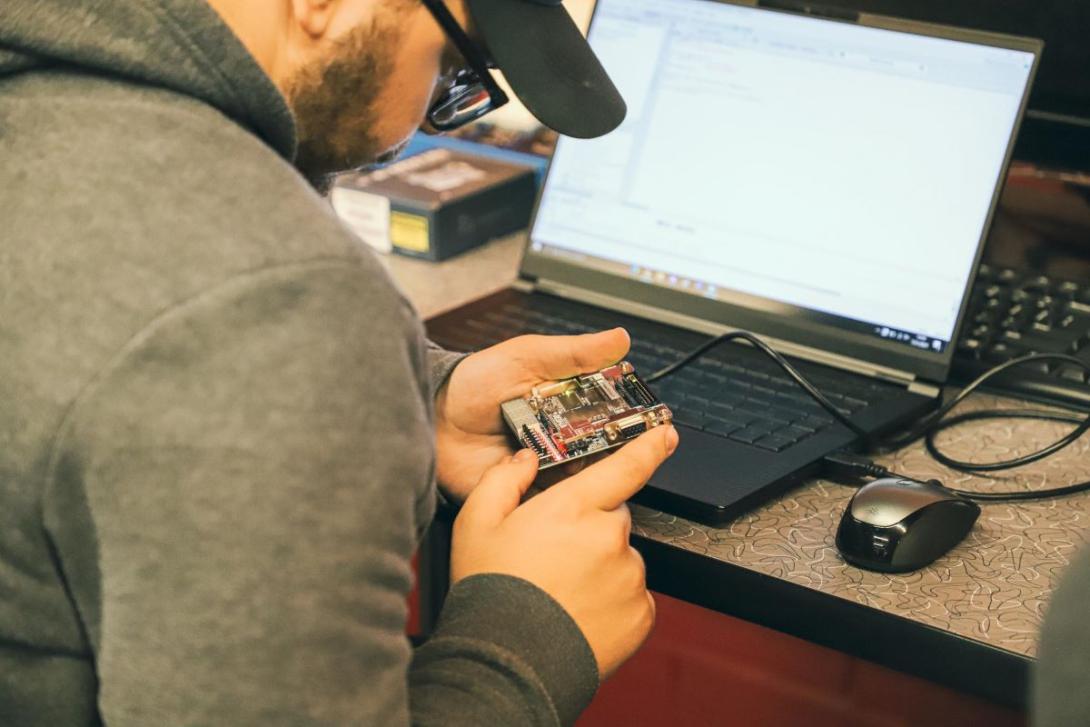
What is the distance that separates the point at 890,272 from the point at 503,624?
1.86 ft

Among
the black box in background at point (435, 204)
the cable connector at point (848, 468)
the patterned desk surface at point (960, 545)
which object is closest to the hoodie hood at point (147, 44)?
the patterned desk surface at point (960, 545)

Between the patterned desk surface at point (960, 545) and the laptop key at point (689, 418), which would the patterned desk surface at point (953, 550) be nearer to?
the patterned desk surface at point (960, 545)

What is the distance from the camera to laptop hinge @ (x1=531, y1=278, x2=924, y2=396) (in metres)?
1.04

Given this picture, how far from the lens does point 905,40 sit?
1052mm

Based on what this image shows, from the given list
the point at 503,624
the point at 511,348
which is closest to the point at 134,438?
the point at 503,624

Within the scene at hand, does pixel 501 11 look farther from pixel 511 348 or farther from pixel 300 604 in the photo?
pixel 300 604

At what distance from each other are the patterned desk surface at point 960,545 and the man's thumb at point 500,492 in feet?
0.31

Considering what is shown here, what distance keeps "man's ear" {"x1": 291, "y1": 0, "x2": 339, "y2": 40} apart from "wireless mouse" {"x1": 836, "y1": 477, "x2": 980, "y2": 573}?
18.2 inches

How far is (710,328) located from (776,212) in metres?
0.13

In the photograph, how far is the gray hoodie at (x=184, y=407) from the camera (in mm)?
497

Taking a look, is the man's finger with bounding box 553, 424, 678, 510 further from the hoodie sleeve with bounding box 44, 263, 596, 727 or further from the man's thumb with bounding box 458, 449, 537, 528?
the hoodie sleeve with bounding box 44, 263, 596, 727

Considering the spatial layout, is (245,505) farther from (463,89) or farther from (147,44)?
(463,89)

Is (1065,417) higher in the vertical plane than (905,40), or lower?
lower

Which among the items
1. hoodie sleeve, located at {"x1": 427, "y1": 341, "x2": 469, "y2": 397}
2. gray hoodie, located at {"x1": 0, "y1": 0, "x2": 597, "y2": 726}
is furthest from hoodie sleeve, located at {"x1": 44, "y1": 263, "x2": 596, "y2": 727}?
hoodie sleeve, located at {"x1": 427, "y1": 341, "x2": 469, "y2": 397}
